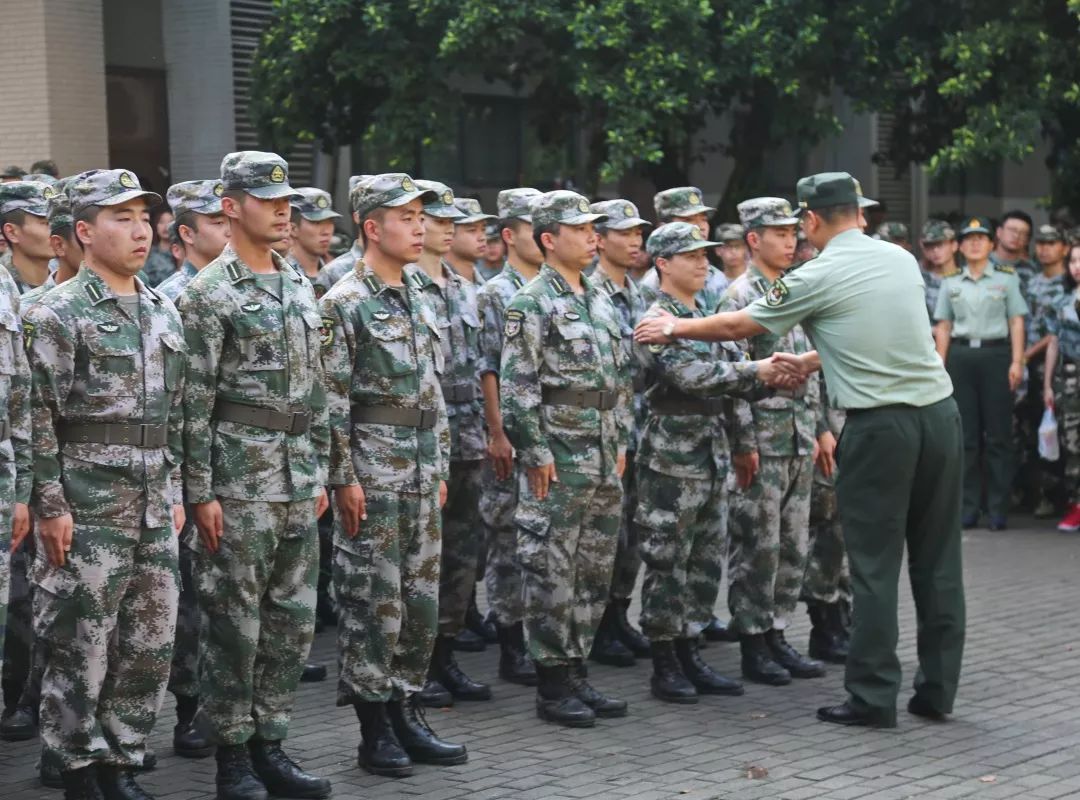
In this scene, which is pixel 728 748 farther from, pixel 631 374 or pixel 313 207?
pixel 313 207

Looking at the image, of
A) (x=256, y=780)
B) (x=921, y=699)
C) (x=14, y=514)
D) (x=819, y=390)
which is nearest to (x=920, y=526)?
(x=921, y=699)

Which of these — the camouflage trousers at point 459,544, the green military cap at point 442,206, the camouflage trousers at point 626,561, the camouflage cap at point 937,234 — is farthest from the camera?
the camouflage cap at point 937,234

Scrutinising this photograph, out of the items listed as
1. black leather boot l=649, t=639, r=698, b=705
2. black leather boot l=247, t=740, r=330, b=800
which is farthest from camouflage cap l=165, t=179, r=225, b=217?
black leather boot l=649, t=639, r=698, b=705

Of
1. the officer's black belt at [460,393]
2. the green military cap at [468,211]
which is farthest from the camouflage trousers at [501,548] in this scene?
the green military cap at [468,211]

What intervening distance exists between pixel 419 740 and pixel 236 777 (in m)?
0.83

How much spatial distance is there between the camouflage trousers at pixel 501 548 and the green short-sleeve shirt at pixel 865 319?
172 cm

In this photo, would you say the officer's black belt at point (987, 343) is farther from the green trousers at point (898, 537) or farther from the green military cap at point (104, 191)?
the green military cap at point (104, 191)

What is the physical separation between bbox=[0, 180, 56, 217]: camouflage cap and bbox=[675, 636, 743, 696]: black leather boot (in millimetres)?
3377

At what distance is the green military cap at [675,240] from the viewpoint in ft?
26.4

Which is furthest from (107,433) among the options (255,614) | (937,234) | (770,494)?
(937,234)

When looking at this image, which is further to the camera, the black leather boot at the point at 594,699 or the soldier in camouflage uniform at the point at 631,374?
the soldier in camouflage uniform at the point at 631,374

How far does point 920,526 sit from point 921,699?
0.72 meters

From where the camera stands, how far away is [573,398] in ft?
25.0

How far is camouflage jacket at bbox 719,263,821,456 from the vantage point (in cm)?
830
